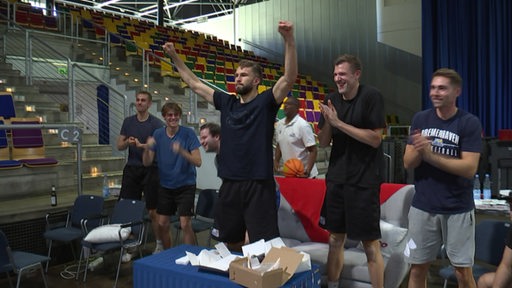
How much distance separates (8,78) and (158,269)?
6.08 m

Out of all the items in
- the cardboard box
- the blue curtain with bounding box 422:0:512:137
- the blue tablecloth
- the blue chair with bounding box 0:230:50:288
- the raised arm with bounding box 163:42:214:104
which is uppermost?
the blue curtain with bounding box 422:0:512:137

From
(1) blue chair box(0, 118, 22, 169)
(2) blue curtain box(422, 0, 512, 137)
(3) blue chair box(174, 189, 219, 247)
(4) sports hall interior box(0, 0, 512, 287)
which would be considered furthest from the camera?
(2) blue curtain box(422, 0, 512, 137)

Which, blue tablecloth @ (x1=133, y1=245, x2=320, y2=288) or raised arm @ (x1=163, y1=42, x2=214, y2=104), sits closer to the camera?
blue tablecloth @ (x1=133, y1=245, x2=320, y2=288)

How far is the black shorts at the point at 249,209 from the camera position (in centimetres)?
259

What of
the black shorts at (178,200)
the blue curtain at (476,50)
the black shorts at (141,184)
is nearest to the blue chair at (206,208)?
the black shorts at (141,184)

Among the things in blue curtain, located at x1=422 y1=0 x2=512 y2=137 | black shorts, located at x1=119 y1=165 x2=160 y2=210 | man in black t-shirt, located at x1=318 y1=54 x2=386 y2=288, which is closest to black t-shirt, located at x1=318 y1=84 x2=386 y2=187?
man in black t-shirt, located at x1=318 y1=54 x2=386 y2=288

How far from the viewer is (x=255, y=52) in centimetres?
1636

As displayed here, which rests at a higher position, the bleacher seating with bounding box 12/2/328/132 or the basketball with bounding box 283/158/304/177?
the bleacher seating with bounding box 12/2/328/132

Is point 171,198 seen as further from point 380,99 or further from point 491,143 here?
point 491,143

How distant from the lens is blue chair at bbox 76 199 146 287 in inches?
148

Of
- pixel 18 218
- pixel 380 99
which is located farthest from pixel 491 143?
pixel 18 218

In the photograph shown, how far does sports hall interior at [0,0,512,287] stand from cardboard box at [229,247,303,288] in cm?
198

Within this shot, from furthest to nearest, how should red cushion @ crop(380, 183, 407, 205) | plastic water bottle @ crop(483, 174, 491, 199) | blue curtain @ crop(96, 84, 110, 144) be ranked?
blue curtain @ crop(96, 84, 110, 144) → plastic water bottle @ crop(483, 174, 491, 199) → red cushion @ crop(380, 183, 407, 205)

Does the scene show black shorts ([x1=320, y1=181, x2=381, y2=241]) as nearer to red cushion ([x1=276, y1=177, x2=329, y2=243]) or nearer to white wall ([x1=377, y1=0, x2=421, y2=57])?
red cushion ([x1=276, y1=177, x2=329, y2=243])
